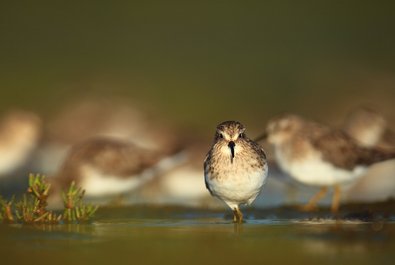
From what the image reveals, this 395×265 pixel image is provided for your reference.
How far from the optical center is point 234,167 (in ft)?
38.5

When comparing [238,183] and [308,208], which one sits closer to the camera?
[238,183]

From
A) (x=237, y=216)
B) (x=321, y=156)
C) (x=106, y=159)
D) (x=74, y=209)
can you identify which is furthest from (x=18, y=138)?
(x=237, y=216)

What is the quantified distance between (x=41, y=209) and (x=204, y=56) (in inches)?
946

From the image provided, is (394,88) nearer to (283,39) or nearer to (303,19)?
(283,39)

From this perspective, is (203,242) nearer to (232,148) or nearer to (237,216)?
(232,148)

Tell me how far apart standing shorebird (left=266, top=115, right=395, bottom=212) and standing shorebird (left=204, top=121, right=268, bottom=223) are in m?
2.86

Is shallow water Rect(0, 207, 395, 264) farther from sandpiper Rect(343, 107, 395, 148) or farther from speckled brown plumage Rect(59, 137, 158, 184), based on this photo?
sandpiper Rect(343, 107, 395, 148)

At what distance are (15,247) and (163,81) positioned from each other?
20990 mm

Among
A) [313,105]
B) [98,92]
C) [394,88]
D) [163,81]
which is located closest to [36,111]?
[98,92]

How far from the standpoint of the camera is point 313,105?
26.6 meters

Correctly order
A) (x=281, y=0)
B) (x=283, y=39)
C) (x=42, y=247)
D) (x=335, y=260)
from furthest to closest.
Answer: (x=281, y=0), (x=283, y=39), (x=42, y=247), (x=335, y=260)

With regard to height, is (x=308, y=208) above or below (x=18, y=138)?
below

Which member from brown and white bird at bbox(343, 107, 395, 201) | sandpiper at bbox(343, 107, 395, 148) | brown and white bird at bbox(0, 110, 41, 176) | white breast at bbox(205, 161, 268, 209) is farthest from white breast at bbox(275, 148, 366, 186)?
brown and white bird at bbox(0, 110, 41, 176)

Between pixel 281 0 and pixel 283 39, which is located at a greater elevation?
pixel 281 0
